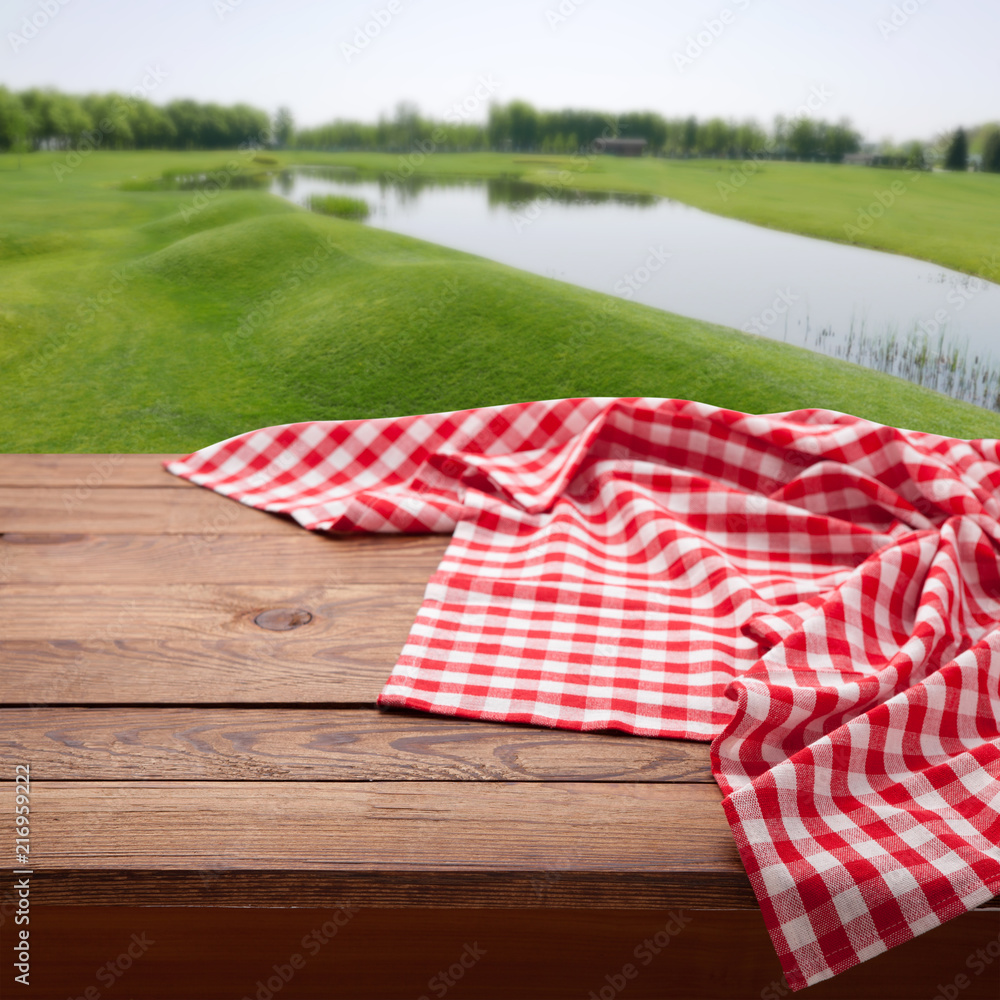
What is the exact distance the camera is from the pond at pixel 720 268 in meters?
1.85

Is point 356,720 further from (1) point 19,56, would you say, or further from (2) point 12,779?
(1) point 19,56

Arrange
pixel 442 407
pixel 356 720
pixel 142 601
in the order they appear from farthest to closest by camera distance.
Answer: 1. pixel 442 407
2. pixel 142 601
3. pixel 356 720

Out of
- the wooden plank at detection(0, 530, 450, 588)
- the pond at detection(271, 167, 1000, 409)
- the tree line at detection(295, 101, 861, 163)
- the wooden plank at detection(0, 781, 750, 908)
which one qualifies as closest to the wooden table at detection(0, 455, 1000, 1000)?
the wooden plank at detection(0, 781, 750, 908)

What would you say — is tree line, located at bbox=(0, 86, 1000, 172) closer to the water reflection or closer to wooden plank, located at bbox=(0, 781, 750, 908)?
the water reflection

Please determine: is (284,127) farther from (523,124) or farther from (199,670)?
(199,670)

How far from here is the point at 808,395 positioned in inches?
73.2

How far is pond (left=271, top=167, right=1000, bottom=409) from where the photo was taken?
6.08ft

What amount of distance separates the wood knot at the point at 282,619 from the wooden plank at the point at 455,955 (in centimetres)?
37

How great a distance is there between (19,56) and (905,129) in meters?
2.02

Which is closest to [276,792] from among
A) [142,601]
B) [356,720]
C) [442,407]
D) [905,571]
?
[356,720]

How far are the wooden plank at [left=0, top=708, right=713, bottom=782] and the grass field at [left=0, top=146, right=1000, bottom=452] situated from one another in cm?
110

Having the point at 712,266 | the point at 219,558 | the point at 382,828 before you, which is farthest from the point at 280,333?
the point at 382,828

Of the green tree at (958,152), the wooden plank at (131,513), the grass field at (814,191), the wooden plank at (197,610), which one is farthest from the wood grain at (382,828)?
the green tree at (958,152)

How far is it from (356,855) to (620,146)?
1.91 m
